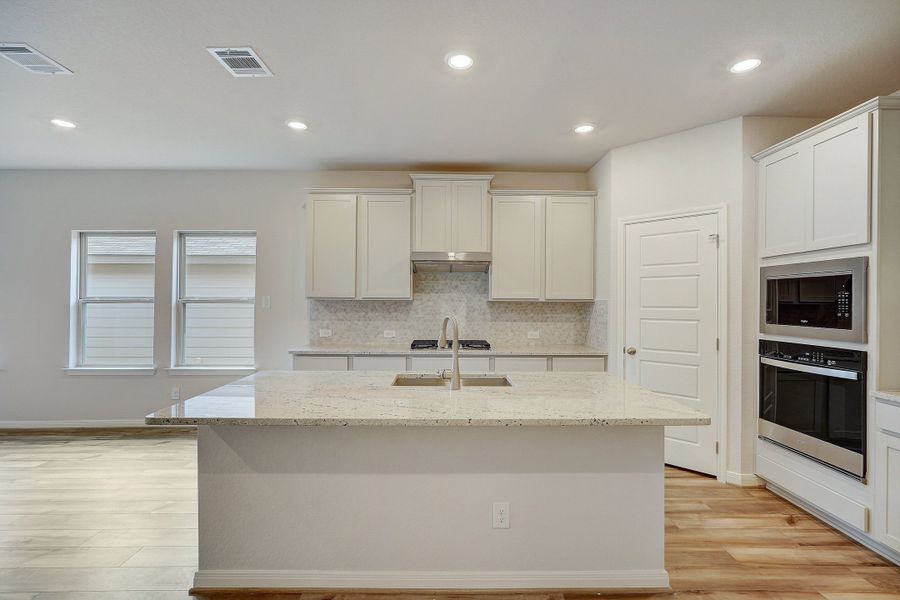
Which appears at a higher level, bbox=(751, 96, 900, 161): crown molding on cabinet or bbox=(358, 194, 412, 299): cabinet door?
bbox=(751, 96, 900, 161): crown molding on cabinet

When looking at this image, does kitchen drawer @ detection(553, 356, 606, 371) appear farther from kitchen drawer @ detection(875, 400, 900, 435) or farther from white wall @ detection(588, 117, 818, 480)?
kitchen drawer @ detection(875, 400, 900, 435)

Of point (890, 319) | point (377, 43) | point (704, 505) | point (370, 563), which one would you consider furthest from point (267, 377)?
point (890, 319)

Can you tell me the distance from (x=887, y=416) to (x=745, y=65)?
6.46 feet

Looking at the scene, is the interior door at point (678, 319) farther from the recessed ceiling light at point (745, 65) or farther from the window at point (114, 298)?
the window at point (114, 298)

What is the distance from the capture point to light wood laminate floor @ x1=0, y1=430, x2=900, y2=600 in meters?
2.03

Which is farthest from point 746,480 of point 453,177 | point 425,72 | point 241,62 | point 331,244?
point 241,62

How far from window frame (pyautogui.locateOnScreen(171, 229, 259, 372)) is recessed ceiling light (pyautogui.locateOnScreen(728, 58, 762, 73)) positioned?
4.21 m

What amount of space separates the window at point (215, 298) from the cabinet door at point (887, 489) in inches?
190

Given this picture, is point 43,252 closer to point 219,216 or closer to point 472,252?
point 219,216

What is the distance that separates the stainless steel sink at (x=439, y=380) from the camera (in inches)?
101

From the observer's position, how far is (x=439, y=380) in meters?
2.60

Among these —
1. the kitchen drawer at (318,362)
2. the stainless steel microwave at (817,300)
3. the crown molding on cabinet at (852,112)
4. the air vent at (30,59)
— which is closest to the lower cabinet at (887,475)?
the stainless steel microwave at (817,300)

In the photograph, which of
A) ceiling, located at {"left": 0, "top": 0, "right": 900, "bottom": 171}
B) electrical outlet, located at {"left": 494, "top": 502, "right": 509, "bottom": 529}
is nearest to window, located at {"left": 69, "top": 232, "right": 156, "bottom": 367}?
ceiling, located at {"left": 0, "top": 0, "right": 900, "bottom": 171}

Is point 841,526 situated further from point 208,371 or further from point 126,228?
point 126,228
